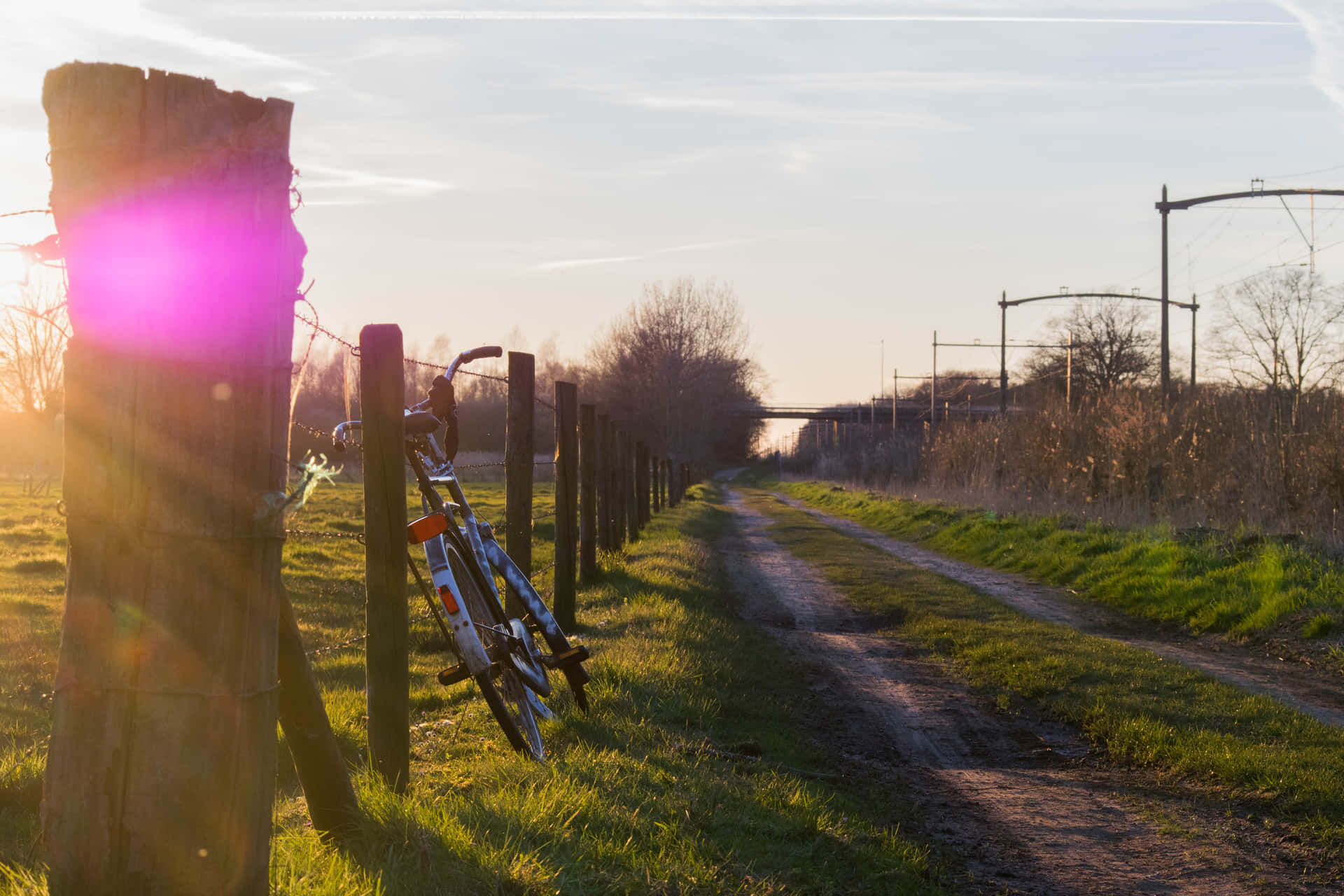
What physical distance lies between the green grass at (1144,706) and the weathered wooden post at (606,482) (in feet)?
12.4

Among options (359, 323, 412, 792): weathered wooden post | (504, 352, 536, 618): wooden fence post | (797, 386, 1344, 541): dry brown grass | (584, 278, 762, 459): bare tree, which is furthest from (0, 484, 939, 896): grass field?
(584, 278, 762, 459): bare tree

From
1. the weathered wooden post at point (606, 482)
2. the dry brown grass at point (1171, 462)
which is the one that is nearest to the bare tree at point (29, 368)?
the weathered wooden post at point (606, 482)

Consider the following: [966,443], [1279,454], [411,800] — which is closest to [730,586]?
[1279,454]

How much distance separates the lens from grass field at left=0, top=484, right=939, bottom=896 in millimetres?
3215

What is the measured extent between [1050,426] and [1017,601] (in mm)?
11561

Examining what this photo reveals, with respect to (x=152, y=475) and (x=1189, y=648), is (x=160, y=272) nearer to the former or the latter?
(x=152, y=475)

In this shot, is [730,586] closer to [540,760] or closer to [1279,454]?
[1279,454]

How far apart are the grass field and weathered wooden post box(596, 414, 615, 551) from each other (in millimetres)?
4263

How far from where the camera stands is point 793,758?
5848mm

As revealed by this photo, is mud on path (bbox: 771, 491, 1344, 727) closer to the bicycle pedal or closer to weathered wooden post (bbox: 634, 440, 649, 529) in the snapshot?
weathered wooden post (bbox: 634, 440, 649, 529)

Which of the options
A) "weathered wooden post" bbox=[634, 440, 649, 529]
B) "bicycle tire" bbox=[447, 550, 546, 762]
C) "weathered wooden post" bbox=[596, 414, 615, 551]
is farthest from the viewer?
Answer: "weathered wooden post" bbox=[634, 440, 649, 529]

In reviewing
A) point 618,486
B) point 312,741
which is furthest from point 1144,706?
point 618,486

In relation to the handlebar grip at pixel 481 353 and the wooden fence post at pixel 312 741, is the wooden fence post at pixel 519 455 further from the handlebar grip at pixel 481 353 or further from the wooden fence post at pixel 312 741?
the wooden fence post at pixel 312 741

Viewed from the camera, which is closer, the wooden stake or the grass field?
the grass field
